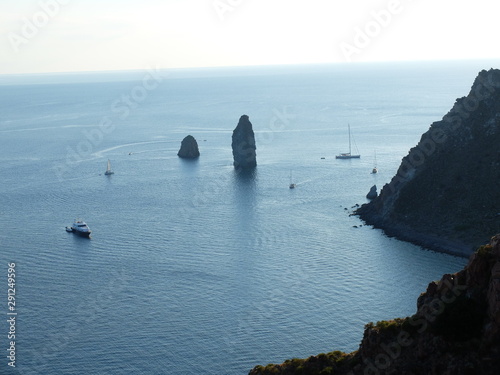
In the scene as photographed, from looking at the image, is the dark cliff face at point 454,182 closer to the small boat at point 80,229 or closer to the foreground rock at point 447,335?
the small boat at point 80,229

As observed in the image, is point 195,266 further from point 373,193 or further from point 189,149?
point 189,149

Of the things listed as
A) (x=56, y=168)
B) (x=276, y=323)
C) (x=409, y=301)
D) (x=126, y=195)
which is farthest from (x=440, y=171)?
(x=56, y=168)

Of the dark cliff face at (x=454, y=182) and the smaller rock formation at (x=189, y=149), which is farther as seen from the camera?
the smaller rock formation at (x=189, y=149)

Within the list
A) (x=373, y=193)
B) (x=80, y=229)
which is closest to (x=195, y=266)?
(x=80, y=229)

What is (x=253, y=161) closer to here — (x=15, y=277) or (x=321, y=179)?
(x=321, y=179)

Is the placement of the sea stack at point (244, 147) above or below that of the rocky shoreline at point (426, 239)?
above

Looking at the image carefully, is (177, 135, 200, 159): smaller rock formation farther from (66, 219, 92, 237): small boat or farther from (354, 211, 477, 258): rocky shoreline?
(354, 211, 477, 258): rocky shoreline

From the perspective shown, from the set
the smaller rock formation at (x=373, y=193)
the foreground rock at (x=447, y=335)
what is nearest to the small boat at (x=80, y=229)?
the smaller rock formation at (x=373, y=193)
